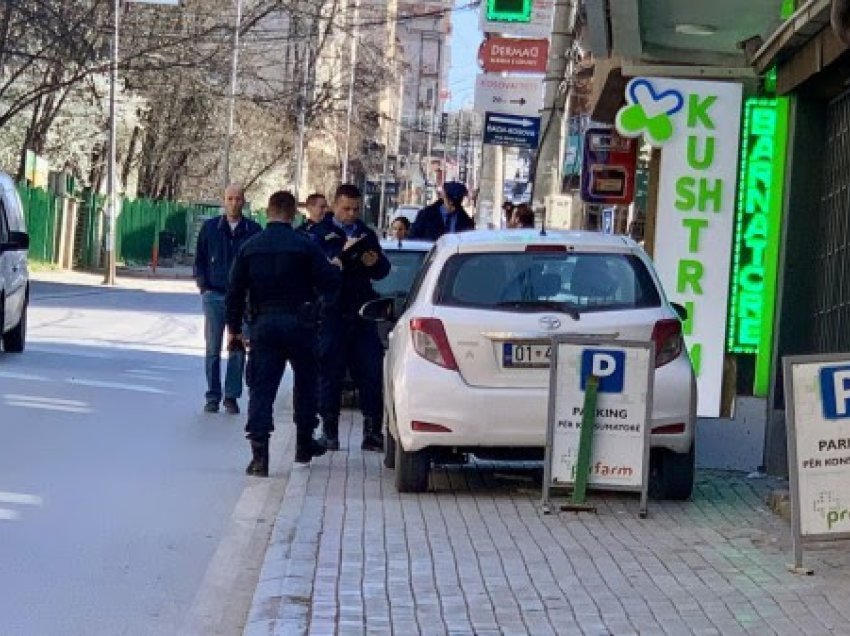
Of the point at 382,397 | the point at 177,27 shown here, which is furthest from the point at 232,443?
the point at 177,27

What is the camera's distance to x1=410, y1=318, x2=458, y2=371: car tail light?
10484 millimetres

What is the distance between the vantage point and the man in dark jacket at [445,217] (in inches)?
664

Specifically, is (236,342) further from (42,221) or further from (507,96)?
(42,221)

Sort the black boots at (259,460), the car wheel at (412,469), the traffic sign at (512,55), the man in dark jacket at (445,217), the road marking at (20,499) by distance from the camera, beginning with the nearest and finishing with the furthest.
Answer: the road marking at (20,499)
the car wheel at (412,469)
the black boots at (259,460)
the man in dark jacket at (445,217)
the traffic sign at (512,55)

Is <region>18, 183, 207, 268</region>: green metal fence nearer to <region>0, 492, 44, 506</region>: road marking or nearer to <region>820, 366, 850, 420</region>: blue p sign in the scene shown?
<region>0, 492, 44, 506</region>: road marking

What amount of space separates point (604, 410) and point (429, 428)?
1.06 m

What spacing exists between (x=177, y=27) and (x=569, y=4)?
119 ft

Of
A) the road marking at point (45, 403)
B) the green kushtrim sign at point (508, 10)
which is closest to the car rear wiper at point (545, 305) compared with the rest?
the road marking at point (45, 403)

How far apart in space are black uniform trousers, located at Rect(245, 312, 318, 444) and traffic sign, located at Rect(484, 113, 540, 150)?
54.9 feet

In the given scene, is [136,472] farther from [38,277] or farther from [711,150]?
[38,277]

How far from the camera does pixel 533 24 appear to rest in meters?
25.5

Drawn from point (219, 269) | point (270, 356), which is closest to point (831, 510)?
point (270, 356)

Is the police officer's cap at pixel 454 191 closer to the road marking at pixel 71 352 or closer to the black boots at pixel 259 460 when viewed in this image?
the black boots at pixel 259 460

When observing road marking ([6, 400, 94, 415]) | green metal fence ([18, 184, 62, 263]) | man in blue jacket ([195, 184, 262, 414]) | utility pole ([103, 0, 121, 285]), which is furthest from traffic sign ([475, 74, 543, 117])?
green metal fence ([18, 184, 62, 263])
